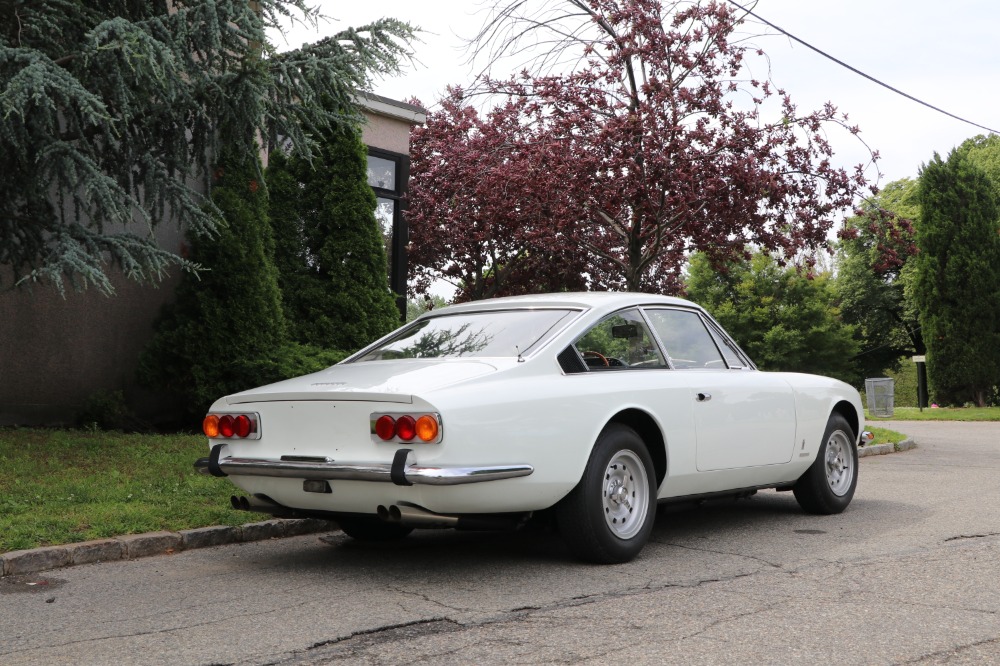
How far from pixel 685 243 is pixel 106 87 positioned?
9.90 m

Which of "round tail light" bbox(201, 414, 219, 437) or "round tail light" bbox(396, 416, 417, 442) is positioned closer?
"round tail light" bbox(396, 416, 417, 442)

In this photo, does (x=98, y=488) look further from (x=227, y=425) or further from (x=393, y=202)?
(x=393, y=202)

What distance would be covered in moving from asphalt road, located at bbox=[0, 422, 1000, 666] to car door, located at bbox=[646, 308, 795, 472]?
22.3 inches

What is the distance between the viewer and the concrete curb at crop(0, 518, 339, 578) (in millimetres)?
5770

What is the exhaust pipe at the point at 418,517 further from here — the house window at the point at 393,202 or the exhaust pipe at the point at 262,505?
the house window at the point at 393,202

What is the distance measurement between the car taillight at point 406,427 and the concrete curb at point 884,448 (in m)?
9.78

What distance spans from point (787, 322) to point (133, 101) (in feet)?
130

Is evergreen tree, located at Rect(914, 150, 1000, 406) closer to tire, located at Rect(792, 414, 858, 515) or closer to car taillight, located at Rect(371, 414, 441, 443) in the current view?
tire, located at Rect(792, 414, 858, 515)

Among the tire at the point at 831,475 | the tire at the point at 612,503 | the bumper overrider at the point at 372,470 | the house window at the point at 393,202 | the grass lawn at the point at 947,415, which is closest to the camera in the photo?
the bumper overrider at the point at 372,470

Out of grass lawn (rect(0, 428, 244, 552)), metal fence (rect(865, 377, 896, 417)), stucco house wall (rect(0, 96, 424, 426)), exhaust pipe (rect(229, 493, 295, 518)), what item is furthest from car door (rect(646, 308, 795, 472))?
metal fence (rect(865, 377, 896, 417))

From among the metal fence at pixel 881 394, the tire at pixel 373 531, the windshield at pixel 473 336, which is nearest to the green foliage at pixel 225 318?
the tire at pixel 373 531

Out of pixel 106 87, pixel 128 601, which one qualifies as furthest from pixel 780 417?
pixel 106 87

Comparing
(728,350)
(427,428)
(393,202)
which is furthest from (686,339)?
(393,202)

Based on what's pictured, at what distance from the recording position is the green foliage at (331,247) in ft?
43.3
